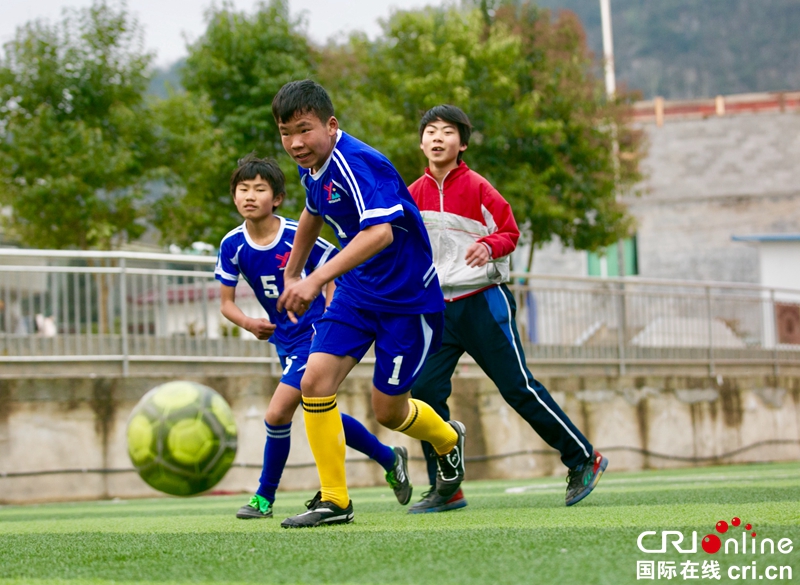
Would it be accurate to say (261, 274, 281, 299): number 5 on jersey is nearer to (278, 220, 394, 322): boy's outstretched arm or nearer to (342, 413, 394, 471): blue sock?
(342, 413, 394, 471): blue sock

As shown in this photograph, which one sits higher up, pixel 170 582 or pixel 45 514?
pixel 170 582

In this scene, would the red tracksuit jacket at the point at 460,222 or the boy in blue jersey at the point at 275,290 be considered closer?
the boy in blue jersey at the point at 275,290

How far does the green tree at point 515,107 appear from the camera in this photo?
2141 cm

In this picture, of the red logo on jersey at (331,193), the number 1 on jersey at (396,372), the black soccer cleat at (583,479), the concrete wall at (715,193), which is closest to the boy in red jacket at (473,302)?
the black soccer cleat at (583,479)

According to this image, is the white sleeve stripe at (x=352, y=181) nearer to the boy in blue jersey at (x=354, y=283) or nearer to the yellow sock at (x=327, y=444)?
the boy in blue jersey at (x=354, y=283)

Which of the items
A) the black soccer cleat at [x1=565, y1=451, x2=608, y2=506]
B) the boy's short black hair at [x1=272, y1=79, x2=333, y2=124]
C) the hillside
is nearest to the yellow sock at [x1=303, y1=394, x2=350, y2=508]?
the boy's short black hair at [x1=272, y1=79, x2=333, y2=124]

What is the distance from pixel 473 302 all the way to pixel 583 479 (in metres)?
1.15

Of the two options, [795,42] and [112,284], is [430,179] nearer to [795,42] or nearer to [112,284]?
[112,284]

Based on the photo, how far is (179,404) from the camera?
567 centimetres

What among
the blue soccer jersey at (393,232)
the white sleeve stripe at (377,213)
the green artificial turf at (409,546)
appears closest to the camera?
the green artificial turf at (409,546)

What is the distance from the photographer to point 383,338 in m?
4.80

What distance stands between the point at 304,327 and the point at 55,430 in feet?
16.6

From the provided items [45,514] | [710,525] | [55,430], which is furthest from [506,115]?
[710,525]

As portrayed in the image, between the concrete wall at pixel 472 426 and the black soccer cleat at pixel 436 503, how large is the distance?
16.8 feet
